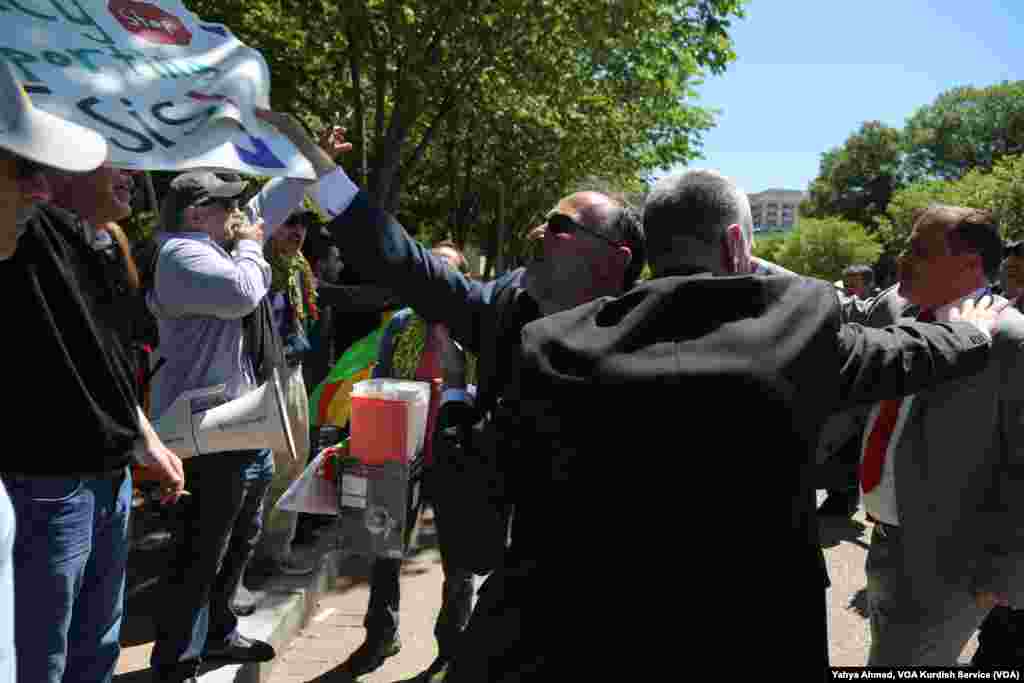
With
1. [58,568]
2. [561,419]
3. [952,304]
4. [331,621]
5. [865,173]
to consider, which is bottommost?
[331,621]

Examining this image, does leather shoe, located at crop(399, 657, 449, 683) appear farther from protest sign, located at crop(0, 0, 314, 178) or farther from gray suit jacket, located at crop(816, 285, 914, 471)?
protest sign, located at crop(0, 0, 314, 178)

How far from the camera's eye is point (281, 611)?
4.05 m

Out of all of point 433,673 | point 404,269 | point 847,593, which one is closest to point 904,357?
point 404,269

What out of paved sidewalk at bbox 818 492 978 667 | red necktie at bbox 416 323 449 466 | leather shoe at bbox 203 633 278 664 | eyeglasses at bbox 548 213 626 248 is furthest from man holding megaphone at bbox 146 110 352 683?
paved sidewalk at bbox 818 492 978 667

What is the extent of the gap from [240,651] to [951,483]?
2.85m

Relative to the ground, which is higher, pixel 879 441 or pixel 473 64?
pixel 473 64

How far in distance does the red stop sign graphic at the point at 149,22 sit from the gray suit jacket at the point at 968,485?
2.34m

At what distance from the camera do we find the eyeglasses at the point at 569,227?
237 cm

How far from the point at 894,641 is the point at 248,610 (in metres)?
2.92

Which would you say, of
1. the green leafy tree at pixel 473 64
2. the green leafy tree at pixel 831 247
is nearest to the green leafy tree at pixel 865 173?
the green leafy tree at pixel 831 247

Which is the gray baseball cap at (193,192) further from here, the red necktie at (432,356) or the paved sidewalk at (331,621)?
the paved sidewalk at (331,621)

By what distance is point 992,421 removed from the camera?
2.34 meters

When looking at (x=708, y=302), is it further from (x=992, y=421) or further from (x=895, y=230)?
(x=895, y=230)

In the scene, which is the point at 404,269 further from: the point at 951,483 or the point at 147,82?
the point at 951,483
